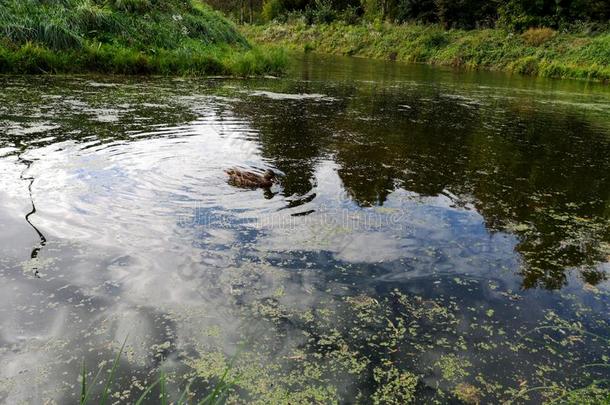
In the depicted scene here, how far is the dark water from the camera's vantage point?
2.50m

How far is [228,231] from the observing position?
13.1 ft

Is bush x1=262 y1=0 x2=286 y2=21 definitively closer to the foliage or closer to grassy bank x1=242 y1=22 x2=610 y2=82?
the foliage

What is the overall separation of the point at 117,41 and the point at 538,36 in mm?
22590

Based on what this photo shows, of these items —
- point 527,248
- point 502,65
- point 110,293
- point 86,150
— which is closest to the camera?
point 110,293

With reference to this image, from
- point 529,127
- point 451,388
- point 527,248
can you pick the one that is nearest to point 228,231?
point 451,388

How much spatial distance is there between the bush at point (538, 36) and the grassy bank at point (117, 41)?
16789 millimetres

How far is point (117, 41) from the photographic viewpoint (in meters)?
13.7

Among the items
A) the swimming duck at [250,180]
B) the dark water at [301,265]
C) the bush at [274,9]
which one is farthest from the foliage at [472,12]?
the swimming duck at [250,180]

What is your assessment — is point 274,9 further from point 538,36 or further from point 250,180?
point 250,180

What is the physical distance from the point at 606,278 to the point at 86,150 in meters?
5.58

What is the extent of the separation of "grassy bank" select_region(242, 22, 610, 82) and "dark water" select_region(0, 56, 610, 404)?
59.7 feet

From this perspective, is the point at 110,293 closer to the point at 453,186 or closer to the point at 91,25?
the point at 453,186

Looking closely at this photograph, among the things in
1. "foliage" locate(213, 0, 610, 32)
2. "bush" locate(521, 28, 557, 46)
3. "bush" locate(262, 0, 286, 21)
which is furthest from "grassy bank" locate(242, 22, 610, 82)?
"bush" locate(262, 0, 286, 21)

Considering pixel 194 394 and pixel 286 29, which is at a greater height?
pixel 286 29
